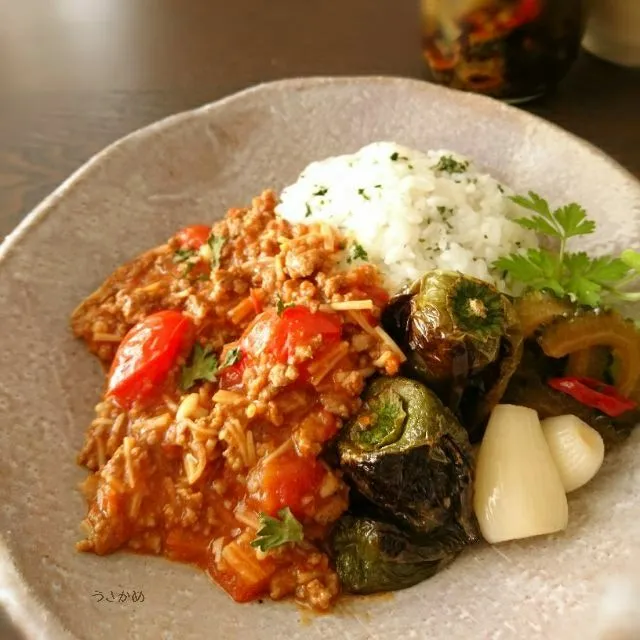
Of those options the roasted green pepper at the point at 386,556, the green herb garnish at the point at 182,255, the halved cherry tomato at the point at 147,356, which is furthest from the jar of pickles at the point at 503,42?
the roasted green pepper at the point at 386,556

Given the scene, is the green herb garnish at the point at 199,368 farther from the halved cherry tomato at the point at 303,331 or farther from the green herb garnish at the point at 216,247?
the green herb garnish at the point at 216,247

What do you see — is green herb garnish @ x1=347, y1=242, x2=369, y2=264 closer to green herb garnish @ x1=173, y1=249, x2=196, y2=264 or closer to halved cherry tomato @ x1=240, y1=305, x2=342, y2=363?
halved cherry tomato @ x1=240, y1=305, x2=342, y2=363

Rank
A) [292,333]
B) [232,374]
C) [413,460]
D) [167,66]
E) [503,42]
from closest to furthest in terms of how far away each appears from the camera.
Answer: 1. [413,460]
2. [292,333]
3. [232,374]
4. [503,42]
5. [167,66]

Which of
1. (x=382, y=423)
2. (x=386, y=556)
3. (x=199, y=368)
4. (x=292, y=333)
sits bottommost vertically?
(x=386, y=556)

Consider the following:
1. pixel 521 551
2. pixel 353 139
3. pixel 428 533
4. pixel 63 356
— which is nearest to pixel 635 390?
pixel 521 551

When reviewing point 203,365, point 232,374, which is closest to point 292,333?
point 232,374

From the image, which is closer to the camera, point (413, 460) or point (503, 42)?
point (413, 460)

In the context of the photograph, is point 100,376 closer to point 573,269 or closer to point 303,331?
point 303,331
